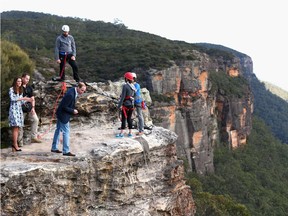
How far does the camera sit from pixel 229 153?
220 feet

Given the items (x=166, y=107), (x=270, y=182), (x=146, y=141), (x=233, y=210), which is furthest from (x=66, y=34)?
(x=270, y=182)

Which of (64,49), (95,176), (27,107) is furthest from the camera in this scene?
(64,49)

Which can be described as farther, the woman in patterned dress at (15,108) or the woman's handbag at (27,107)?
the woman's handbag at (27,107)

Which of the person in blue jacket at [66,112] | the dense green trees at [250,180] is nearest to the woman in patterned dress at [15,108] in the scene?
the person in blue jacket at [66,112]

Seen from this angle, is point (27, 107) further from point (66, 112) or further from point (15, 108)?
point (66, 112)

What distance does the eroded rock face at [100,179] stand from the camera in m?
7.49

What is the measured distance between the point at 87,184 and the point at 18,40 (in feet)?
209

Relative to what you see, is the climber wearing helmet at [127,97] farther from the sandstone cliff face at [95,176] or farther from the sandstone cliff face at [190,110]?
the sandstone cliff face at [190,110]

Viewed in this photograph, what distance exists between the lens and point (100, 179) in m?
8.91

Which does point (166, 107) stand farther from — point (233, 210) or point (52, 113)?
point (52, 113)

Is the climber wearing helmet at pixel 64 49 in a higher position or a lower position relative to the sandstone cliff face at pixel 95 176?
higher

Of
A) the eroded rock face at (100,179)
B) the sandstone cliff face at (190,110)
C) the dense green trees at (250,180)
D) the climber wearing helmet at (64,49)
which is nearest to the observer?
the eroded rock face at (100,179)

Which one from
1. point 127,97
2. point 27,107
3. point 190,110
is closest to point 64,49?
point 127,97

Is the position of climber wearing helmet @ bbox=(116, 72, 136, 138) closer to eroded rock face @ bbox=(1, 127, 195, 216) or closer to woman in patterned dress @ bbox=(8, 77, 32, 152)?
eroded rock face @ bbox=(1, 127, 195, 216)
